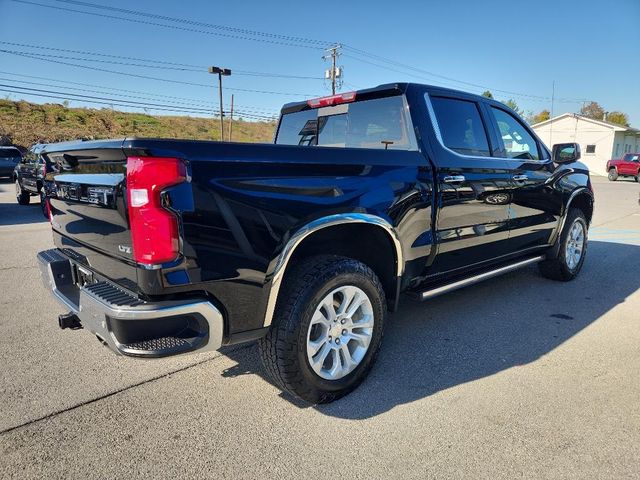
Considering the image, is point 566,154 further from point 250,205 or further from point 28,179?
point 28,179

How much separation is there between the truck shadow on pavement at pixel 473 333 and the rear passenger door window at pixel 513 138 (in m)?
1.47

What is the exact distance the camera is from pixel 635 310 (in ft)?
14.2

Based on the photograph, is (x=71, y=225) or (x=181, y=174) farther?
(x=71, y=225)

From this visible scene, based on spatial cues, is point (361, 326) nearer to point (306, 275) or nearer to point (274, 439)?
point (306, 275)

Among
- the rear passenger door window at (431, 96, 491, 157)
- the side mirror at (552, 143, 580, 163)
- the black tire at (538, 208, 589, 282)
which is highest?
the rear passenger door window at (431, 96, 491, 157)

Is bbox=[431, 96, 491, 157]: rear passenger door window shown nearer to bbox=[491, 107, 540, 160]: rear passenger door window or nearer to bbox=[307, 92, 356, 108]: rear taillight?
bbox=[491, 107, 540, 160]: rear passenger door window

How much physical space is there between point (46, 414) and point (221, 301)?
1.31m

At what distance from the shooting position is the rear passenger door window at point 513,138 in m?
4.07

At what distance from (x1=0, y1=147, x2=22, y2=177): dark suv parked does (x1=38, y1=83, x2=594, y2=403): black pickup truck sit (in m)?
21.0

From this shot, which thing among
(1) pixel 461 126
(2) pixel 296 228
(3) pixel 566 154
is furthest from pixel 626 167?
(2) pixel 296 228

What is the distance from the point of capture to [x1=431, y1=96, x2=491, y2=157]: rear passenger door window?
344cm

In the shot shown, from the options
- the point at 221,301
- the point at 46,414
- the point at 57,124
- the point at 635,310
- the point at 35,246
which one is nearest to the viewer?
the point at 221,301

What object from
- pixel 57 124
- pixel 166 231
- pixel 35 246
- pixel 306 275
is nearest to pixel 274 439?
pixel 306 275

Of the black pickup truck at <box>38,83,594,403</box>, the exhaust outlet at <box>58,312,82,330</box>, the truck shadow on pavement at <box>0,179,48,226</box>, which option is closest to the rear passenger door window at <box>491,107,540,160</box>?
the black pickup truck at <box>38,83,594,403</box>
